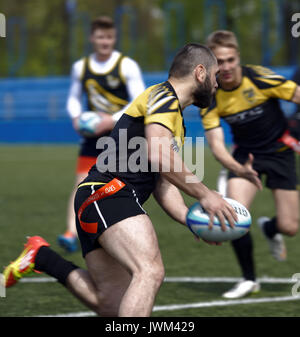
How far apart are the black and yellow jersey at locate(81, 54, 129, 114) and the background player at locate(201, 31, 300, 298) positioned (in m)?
1.84

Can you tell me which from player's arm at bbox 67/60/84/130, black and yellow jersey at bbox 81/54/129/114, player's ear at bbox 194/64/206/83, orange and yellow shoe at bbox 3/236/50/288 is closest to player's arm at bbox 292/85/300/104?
player's ear at bbox 194/64/206/83

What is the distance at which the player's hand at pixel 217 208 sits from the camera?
440 cm

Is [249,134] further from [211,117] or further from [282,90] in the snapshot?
[282,90]

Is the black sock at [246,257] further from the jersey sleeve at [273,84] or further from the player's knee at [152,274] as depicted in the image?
the player's knee at [152,274]

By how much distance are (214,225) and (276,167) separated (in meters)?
2.85

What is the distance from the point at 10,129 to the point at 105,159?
23.6 m

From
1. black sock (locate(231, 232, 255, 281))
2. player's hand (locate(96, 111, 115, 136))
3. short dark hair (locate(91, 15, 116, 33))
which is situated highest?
short dark hair (locate(91, 15, 116, 33))

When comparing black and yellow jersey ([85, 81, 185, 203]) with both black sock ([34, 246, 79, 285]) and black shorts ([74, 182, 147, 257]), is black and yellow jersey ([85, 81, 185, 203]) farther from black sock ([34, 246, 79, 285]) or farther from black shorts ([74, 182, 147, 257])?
black sock ([34, 246, 79, 285])

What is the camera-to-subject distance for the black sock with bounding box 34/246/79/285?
5387 millimetres

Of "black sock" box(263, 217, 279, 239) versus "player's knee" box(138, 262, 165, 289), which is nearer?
"player's knee" box(138, 262, 165, 289)

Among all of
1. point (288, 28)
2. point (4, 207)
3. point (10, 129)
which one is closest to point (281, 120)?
point (4, 207)

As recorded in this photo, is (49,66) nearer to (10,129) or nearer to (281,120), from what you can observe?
(10,129)

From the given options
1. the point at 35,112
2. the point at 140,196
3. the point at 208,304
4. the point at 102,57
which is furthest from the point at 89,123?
the point at 35,112

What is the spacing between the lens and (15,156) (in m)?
22.4
